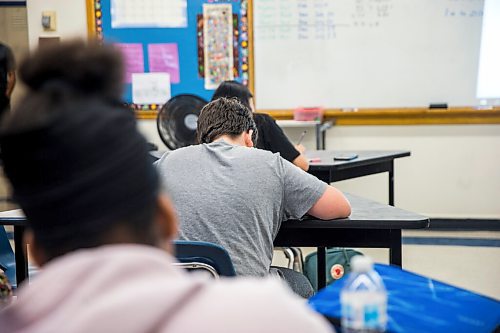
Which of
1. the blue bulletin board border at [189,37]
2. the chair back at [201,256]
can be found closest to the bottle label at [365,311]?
the chair back at [201,256]

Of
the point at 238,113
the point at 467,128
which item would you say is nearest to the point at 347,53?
the point at 467,128

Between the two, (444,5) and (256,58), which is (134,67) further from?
(444,5)

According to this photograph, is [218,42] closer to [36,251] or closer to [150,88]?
[150,88]

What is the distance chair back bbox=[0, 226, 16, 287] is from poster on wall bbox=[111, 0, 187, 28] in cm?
283

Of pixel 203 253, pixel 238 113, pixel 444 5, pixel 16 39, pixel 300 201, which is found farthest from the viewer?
pixel 16 39

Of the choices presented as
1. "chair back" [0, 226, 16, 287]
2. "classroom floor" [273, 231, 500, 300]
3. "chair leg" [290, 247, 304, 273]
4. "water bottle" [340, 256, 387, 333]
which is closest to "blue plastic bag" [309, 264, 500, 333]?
"water bottle" [340, 256, 387, 333]

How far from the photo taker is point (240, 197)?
6.11 feet

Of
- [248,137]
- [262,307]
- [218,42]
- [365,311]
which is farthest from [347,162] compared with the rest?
[262,307]

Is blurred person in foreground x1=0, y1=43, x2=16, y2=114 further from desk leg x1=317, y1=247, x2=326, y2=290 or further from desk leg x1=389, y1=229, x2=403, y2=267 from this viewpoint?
desk leg x1=389, y1=229, x2=403, y2=267

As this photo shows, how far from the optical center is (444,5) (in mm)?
4660

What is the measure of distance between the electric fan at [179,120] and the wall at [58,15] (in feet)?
4.85

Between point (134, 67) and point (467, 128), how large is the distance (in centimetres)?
254

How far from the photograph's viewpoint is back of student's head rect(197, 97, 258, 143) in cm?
217

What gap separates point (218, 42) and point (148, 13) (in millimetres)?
595
